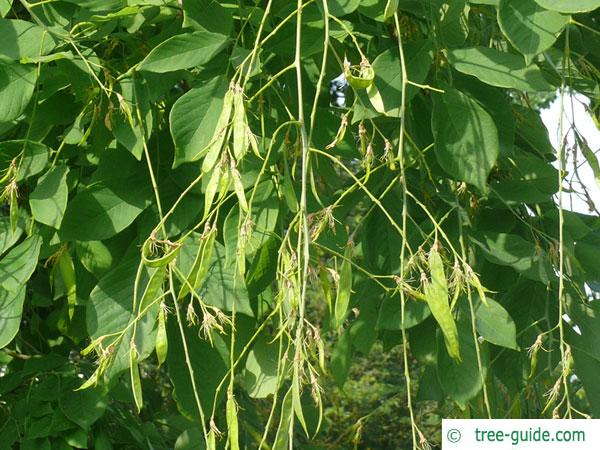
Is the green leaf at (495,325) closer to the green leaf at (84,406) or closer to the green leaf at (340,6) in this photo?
the green leaf at (340,6)

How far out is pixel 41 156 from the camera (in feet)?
3.19

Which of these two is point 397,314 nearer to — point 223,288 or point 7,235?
point 223,288

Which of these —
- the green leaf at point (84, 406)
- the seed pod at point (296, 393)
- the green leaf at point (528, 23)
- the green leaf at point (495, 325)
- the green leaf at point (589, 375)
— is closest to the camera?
the seed pod at point (296, 393)

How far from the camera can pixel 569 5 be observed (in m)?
0.75

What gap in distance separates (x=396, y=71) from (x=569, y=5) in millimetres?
179

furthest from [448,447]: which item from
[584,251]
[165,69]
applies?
[165,69]

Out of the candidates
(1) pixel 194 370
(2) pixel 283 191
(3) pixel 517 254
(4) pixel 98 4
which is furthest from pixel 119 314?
(3) pixel 517 254

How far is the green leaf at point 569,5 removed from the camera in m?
0.74

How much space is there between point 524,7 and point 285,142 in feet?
0.79

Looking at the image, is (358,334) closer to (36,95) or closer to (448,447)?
(448,447)

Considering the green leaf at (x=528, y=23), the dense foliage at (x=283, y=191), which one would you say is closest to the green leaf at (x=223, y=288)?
the dense foliage at (x=283, y=191)

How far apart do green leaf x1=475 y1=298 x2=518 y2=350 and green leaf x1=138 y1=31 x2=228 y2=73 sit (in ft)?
1.13

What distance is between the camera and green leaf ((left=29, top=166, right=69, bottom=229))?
0.91 meters

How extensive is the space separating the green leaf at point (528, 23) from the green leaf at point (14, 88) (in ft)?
1.46
